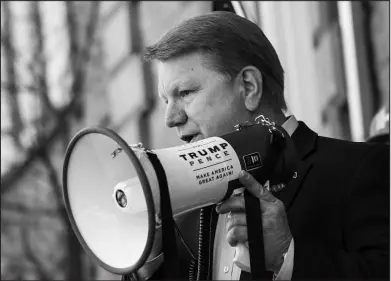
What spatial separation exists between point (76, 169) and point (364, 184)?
2.25 feet

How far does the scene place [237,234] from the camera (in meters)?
1.29

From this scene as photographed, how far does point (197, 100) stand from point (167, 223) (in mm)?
445

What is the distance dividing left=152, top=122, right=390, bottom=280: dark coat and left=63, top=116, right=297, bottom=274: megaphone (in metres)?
0.16

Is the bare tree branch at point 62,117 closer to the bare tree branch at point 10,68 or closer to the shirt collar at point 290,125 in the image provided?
the bare tree branch at point 10,68

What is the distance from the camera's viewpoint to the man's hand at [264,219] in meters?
1.29

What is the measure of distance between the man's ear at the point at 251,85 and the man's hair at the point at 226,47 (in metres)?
0.02

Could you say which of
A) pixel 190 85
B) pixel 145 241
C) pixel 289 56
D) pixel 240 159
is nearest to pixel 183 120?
pixel 190 85

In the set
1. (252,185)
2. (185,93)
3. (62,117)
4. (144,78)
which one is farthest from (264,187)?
(62,117)

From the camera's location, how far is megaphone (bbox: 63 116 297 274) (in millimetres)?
1207

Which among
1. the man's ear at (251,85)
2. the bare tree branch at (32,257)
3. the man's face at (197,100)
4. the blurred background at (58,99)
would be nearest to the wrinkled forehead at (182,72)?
the man's face at (197,100)

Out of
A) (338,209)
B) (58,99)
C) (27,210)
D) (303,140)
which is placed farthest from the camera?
(58,99)

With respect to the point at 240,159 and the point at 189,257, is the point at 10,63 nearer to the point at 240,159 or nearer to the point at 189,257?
the point at 189,257

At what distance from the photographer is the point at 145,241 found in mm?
1209

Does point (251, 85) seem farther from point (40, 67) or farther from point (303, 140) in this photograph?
point (40, 67)
